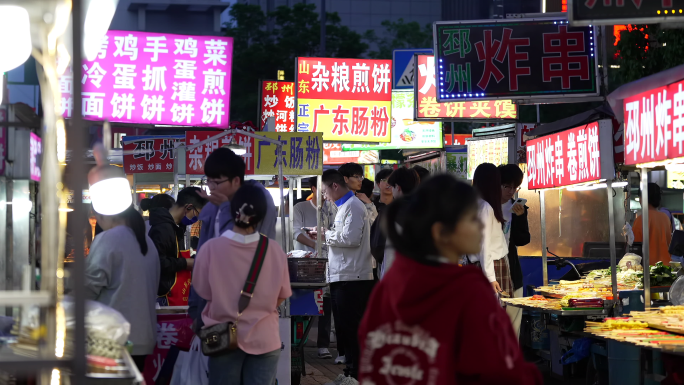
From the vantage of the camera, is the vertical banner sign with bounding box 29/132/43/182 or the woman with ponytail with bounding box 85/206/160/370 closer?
the vertical banner sign with bounding box 29/132/43/182

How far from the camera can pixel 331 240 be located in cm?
841

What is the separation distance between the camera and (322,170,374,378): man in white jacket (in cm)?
832

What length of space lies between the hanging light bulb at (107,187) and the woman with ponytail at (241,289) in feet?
2.09

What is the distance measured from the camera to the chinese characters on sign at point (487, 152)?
13262mm

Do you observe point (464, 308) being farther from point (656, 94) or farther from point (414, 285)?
point (656, 94)


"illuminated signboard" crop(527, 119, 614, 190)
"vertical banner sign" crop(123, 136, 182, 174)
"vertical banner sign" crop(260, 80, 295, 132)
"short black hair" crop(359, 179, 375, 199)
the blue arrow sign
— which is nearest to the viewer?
"illuminated signboard" crop(527, 119, 614, 190)

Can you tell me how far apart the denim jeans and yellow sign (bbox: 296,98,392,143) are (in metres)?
11.1

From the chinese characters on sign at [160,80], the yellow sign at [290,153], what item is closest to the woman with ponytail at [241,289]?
the yellow sign at [290,153]

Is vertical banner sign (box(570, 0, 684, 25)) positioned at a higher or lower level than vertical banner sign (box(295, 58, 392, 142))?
lower

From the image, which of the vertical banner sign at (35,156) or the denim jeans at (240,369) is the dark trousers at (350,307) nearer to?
the denim jeans at (240,369)

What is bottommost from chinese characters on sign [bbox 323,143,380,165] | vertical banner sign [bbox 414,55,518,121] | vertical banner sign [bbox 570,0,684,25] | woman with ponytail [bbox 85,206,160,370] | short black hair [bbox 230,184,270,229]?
woman with ponytail [bbox 85,206,160,370]

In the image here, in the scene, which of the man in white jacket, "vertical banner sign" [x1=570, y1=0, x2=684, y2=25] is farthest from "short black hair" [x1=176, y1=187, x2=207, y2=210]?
"vertical banner sign" [x1=570, y1=0, x2=684, y2=25]

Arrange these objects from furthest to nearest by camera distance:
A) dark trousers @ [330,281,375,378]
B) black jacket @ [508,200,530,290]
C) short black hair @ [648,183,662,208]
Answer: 1. short black hair @ [648,183,662,208]
2. dark trousers @ [330,281,375,378]
3. black jacket @ [508,200,530,290]

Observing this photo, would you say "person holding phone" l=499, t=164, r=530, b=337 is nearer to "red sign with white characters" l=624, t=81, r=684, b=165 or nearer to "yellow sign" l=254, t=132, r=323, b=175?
"red sign with white characters" l=624, t=81, r=684, b=165
